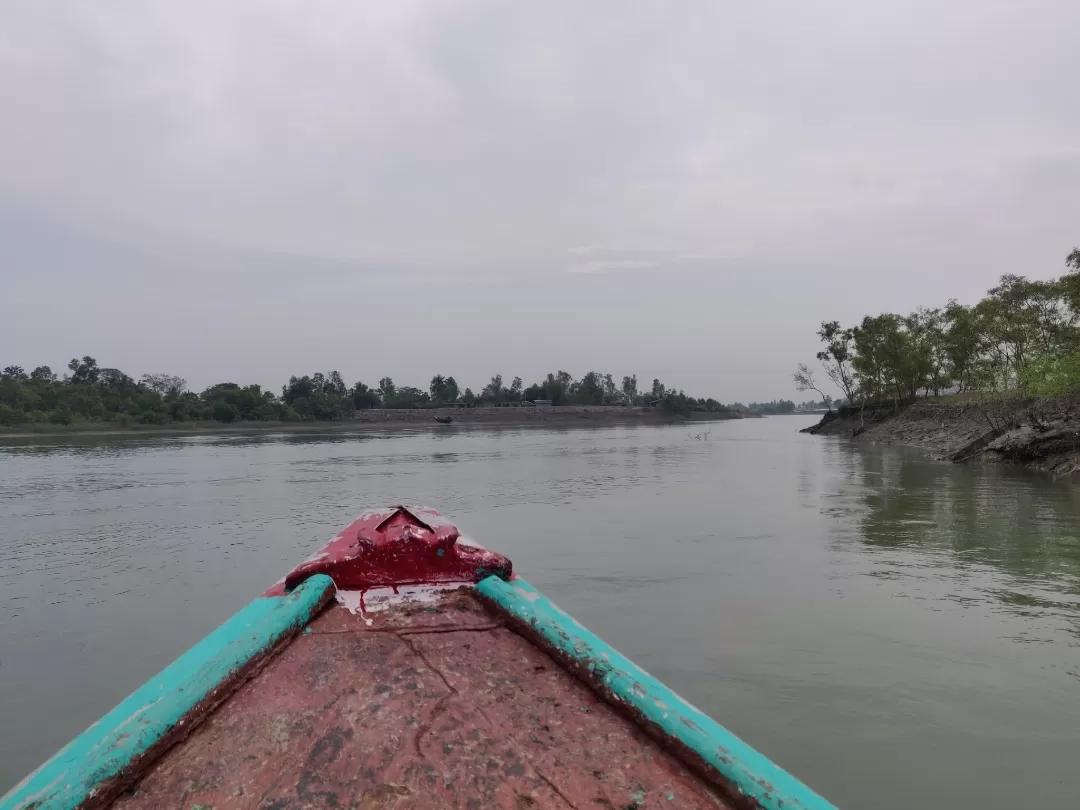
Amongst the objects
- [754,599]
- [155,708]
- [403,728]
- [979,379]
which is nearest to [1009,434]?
[979,379]

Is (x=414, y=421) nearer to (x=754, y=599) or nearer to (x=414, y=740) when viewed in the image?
(x=754, y=599)

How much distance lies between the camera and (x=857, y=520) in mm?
10141

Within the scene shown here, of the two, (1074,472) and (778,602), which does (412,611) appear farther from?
(1074,472)

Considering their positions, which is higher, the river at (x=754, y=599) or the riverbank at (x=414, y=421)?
the riverbank at (x=414, y=421)

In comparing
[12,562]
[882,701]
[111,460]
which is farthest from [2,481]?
[882,701]

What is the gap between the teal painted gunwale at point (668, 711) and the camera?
4.64 feet

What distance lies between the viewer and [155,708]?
1.61 meters

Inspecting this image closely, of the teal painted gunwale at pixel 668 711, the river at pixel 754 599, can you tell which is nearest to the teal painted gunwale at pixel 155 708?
the teal painted gunwale at pixel 668 711

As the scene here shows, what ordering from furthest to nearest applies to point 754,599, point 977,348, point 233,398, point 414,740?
point 233,398 → point 977,348 → point 754,599 → point 414,740

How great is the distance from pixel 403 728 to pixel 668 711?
2.23 feet

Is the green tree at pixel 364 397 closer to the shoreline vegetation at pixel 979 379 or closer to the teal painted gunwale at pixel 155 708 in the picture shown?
the shoreline vegetation at pixel 979 379

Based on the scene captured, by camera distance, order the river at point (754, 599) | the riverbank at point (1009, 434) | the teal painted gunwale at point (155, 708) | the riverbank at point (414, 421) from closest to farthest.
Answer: the teal painted gunwale at point (155, 708)
the river at point (754, 599)
the riverbank at point (1009, 434)
the riverbank at point (414, 421)

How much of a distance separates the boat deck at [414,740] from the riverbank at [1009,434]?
16.8 m

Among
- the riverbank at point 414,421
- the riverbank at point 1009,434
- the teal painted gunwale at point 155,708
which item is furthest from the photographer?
the riverbank at point 414,421
